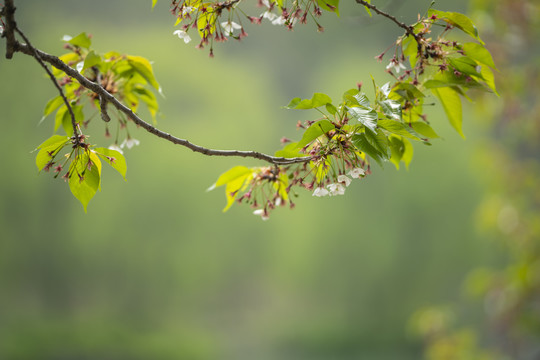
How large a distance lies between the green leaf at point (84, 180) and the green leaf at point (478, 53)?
0.44 metres

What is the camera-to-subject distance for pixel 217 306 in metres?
4.56

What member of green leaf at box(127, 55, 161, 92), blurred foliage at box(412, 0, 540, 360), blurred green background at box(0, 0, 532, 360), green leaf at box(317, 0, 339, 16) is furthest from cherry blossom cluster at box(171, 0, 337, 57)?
blurred green background at box(0, 0, 532, 360)

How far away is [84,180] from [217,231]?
4107mm

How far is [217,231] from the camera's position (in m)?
4.61

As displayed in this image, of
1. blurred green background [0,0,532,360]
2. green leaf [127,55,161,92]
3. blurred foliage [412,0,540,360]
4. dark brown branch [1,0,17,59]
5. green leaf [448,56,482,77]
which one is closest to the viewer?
dark brown branch [1,0,17,59]

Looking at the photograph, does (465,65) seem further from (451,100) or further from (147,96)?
(147,96)

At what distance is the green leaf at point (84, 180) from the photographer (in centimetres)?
53

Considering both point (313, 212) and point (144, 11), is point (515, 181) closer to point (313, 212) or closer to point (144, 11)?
point (313, 212)

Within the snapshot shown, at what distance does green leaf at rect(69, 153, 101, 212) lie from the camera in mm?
531

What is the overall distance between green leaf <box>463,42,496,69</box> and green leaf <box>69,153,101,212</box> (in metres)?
0.44

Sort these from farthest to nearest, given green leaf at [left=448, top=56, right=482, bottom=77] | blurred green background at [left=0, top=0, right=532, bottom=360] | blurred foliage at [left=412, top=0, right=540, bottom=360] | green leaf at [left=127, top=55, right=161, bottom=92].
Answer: blurred green background at [left=0, top=0, right=532, bottom=360] < blurred foliage at [left=412, top=0, right=540, bottom=360] < green leaf at [left=127, top=55, right=161, bottom=92] < green leaf at [left=448, top=56, right=482, bottom=77]

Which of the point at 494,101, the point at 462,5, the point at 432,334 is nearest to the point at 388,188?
the point at 462,5

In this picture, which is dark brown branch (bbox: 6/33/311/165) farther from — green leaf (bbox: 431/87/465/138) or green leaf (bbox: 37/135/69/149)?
green leaf (bbox: 431/87/465/138)

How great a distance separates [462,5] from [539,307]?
292 centimetres
